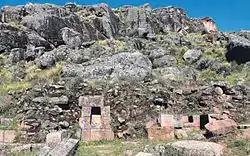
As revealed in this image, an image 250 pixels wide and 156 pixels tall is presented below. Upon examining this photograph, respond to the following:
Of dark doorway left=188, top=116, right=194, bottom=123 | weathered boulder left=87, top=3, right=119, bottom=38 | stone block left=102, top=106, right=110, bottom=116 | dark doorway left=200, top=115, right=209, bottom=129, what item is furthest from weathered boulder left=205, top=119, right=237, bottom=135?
weathered boulder left=87, top=3, right=119, bottom=38

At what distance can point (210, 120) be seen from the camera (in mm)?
12656

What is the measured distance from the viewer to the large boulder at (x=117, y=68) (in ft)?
53.6

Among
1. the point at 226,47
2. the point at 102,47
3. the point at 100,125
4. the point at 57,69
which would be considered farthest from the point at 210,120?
the point at 226,47

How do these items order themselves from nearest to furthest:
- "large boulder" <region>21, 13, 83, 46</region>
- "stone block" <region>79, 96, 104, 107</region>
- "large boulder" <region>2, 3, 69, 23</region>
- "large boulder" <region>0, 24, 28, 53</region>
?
"stone block" <region>79, 96, 104, 107</region> → "large boulder" <region>0, 24, 28, 53</region> → "large boulder" <region>21, 13, 83, 46</region> → "large boulder" <region>2, 3, 69, 23</region>

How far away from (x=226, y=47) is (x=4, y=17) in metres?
15.7

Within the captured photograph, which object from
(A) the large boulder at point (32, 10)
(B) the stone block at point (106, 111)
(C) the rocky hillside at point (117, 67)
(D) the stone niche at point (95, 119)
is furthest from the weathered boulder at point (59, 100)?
(A) the large boulder at point (32, 10)

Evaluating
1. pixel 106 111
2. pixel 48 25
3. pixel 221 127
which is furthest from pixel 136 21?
pixel 221 127

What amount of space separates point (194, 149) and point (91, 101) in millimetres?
4909

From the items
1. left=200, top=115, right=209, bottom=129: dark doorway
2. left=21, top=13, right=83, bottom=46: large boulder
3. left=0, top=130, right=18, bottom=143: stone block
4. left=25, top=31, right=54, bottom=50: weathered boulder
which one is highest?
left=21, top=13, right=83, bottom=46: large boulder

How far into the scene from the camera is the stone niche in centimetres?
1245

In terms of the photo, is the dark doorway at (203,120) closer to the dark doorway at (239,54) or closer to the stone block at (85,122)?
the stone block at (85,122)

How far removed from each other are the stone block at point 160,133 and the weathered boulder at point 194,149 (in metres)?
2.08

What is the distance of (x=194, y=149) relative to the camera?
934 centimetres

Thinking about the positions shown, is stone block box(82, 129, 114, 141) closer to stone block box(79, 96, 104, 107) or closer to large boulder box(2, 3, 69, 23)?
stone block box(79, 96, 104, 107)
